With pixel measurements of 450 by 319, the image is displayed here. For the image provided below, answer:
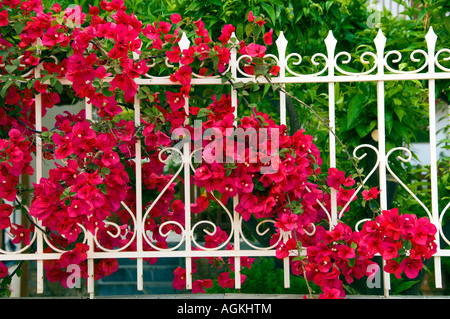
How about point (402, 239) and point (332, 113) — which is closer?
point (402, 239)

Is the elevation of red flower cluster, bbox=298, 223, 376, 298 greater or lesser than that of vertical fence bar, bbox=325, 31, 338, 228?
lesser

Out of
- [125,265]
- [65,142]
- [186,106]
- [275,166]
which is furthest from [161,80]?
[125,265]

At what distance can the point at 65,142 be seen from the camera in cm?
174

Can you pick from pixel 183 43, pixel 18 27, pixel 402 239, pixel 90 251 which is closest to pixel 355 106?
pixel 402 239

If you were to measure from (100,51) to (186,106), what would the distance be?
423 millimetres

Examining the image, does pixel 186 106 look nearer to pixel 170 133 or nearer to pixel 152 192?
pixel 170 133

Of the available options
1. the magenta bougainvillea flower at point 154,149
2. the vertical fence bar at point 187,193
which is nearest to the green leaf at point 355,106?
the magenta bougainvillea flower at point 154,149

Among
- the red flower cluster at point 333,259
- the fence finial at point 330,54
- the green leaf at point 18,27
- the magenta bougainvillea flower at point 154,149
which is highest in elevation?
the green leaf at point 18,27

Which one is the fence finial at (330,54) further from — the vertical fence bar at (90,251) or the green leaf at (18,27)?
the green leaf at (18,27)

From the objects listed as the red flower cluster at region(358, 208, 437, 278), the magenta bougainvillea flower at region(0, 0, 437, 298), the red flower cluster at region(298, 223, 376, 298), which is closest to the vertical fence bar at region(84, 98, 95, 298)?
the magenta bougainvillea flower at region(0, 0, 437, 298)

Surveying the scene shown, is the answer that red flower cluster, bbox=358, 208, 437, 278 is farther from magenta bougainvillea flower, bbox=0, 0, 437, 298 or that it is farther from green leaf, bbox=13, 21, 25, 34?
green leaf, bbox=13, 21, 25, 34

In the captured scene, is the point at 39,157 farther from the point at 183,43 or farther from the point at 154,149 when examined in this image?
the point at 183,43

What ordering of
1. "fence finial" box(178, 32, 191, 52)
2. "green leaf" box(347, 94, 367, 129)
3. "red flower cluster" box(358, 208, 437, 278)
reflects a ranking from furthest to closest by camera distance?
"green leaf" box(347, 94, 367, 129) → "fence finial" box(178, 32, 191, 52) → "red flower cluster" box(358, 208, 437, 278)

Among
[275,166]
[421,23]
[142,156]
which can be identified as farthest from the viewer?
[421,23]
